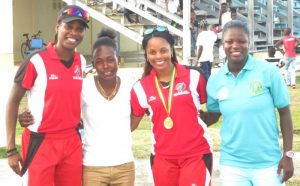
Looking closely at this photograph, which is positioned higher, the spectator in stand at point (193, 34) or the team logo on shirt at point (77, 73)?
the spectator in stand at point (193, 34)

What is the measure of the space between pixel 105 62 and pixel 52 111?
1.80 feet

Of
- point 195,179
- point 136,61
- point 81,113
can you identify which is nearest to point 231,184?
point 195,179

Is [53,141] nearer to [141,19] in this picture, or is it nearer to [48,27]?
[141,19]

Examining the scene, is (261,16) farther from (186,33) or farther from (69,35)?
(69,35)

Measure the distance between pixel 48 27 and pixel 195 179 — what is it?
2324cm

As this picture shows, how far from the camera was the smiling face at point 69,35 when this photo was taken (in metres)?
4.36

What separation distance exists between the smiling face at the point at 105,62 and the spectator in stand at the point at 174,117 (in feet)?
0.88

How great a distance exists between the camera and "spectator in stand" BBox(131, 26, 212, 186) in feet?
13.7

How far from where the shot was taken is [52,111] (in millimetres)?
4266

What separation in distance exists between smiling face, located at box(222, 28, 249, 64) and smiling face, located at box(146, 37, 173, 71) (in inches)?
18.2

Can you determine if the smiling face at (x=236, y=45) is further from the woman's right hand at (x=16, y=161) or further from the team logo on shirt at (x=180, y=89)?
the woman's right hand at (x=16, y=161)

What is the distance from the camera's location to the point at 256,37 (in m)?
22.2

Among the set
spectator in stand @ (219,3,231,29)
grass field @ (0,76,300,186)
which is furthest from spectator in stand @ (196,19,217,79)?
grass field @ (0,76,300,186)

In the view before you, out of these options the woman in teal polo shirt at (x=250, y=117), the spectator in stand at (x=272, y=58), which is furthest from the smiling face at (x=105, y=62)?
the spectator in stand at (x=272, y=58)
